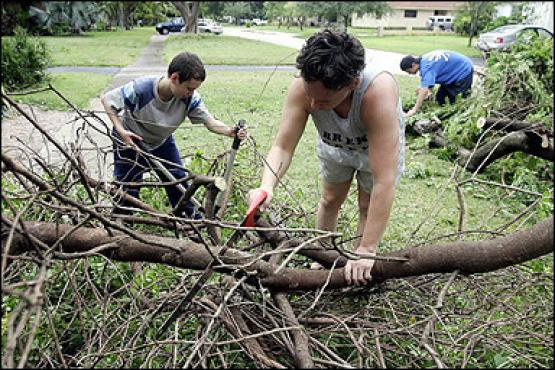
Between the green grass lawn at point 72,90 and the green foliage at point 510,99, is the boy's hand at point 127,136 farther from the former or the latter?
the green grass lawn at point 72,90

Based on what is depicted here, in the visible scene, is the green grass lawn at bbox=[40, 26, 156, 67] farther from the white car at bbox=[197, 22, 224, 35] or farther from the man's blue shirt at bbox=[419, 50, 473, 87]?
the man's blue shirt at bbox=[419, 50, 473, 87]

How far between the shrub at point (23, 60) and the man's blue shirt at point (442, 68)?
7.60 metres

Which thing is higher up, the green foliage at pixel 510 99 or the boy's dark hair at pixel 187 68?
the boy's dark hair at pixel 187 68

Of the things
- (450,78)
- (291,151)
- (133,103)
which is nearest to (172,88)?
(133,103)

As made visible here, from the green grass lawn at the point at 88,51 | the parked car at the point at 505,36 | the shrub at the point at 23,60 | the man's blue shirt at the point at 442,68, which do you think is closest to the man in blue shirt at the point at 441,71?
the man's blue shirt at the point at 442,68

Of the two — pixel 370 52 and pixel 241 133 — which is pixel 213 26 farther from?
pixel 241 133

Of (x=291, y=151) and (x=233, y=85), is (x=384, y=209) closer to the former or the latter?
(x=291, y=151)

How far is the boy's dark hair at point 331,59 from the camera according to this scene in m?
1.95

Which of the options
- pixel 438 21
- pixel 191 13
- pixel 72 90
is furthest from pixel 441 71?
pixel 191 13

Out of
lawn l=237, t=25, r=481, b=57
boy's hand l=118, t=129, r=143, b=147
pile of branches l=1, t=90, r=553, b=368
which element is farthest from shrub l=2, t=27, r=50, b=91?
pile of branches l=1, t=90, r=553, b=368

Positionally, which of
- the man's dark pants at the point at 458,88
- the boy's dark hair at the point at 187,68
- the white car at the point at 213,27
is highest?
the white car at the point at 213,27

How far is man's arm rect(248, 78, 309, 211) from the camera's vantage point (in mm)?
2341

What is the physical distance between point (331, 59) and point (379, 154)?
1.46 feet

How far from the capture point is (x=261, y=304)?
218 cm
